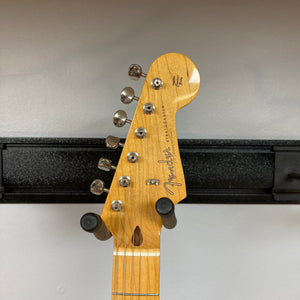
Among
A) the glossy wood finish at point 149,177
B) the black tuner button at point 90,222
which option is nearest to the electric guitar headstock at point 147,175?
the glossy wood finish at point 149,177

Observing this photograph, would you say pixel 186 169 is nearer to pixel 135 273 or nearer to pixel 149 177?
pixel 149 177

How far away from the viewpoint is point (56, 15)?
0.76 metres

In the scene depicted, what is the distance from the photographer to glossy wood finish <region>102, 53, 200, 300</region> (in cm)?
59

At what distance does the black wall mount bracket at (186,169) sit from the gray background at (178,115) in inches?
1.3

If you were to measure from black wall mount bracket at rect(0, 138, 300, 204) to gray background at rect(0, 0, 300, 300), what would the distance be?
0.11 ft

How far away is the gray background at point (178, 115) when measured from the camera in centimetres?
77

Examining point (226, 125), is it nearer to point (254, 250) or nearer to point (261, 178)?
point (261, 178)

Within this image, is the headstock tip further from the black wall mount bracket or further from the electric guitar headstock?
the black wall mount bracket

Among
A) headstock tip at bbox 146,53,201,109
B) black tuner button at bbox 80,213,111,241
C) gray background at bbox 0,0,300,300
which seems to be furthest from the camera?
gray background at bbox 0,0,300,300

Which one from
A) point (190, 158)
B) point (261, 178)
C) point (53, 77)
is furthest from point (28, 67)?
point (261, 178)

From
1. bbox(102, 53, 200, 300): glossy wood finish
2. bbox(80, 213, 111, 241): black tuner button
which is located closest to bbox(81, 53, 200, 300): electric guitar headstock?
bbox(102, 53, 200, 300): glossy wood finish

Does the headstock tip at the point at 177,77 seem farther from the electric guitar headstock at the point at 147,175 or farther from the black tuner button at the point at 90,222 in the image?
the black tuner button at the point at 90,222

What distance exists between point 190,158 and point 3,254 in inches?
24.1

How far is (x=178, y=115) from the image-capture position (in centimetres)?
79
